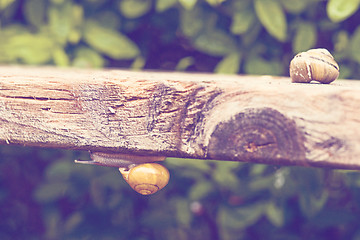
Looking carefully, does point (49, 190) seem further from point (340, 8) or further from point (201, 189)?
point (340, 8)

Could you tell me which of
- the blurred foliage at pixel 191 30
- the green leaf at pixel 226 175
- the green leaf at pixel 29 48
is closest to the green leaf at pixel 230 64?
the blurred foliage at pixel 191 30

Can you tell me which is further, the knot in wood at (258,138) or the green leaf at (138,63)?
the green leaf at (138,63)

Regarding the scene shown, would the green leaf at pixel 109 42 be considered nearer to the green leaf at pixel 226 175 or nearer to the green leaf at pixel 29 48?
the green leaf at pixel 29 48

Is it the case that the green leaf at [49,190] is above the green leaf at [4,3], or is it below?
below

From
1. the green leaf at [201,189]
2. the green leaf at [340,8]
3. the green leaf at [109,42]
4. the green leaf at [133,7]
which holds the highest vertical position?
the green leaf at [133,7]

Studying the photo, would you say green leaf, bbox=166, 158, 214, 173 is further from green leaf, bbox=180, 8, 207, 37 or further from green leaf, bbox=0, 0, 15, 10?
green leaf, bbox=0, 0, 15, 10

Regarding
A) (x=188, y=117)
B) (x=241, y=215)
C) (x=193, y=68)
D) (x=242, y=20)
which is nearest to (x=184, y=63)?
(x=193, y=68)

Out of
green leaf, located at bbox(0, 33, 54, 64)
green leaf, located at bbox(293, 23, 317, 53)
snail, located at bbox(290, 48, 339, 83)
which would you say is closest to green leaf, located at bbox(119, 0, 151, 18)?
green leaf, located at bbox(0, 33, 54, 64)

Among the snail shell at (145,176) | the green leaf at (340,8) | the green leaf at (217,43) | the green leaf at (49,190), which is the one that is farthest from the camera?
the green leaf at (49,190)
